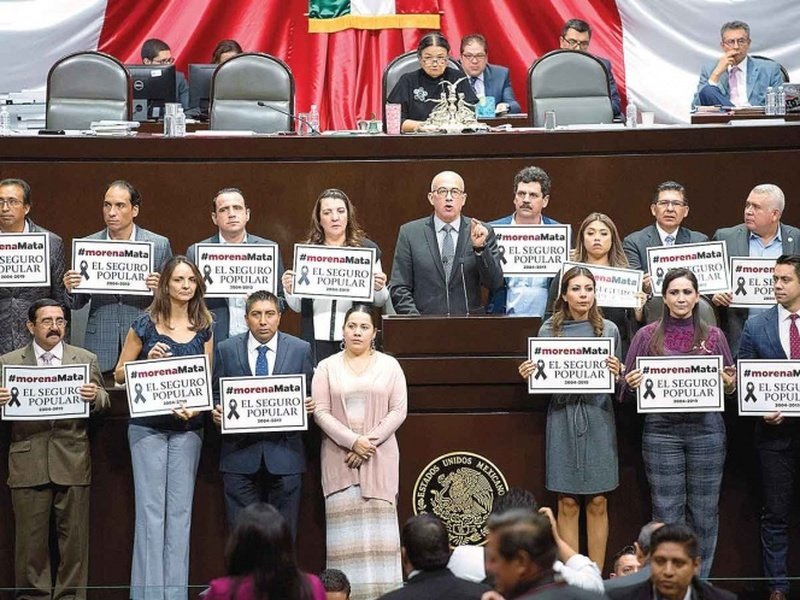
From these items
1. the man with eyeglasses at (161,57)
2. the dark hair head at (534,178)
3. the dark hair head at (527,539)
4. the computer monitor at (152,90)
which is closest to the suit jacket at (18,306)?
the dark hair head at (534,178)

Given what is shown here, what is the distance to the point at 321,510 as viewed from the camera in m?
7.62

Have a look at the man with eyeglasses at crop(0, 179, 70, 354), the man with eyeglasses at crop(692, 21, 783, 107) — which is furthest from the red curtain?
the man with eyeglasses at crop(0, 179, 70, 354)

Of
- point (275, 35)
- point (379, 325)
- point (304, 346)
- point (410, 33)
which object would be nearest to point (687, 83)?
point (410, 33)

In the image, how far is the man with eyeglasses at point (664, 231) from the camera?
8000 millimetres

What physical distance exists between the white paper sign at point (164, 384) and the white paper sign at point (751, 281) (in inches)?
109

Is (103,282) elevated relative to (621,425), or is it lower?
elevated

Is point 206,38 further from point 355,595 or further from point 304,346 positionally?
point 355,595

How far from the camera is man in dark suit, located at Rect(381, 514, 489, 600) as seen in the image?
480 centimetres

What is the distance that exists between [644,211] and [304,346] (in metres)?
2.57

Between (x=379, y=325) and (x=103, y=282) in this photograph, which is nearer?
(x=103, y=282)

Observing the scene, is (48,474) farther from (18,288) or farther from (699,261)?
(699,261)

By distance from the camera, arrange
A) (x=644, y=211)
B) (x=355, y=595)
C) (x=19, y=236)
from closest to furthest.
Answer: (x=355, y=595)
(x=19, y=236)
(x=644, y=211)

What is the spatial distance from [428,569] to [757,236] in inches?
A: 150

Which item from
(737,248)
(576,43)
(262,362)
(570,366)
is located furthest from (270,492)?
(576,43)
